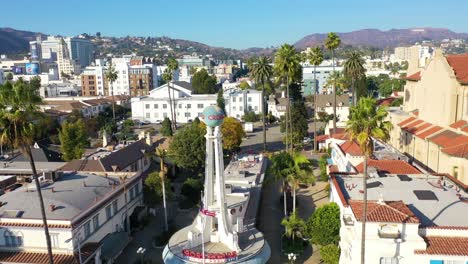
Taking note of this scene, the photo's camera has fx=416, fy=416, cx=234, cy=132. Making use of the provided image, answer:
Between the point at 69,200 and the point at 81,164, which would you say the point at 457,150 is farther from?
the point at 81,164

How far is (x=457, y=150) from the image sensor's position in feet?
152

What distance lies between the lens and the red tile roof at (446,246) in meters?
26.6

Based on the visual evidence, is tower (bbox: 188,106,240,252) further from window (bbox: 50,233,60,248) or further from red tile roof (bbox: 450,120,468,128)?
red tile roof (bbox: 450,120,468,128)

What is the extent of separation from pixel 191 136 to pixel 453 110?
115 feet

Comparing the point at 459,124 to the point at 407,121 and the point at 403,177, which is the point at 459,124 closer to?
the point at 407,121

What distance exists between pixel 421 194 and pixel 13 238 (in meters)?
34.3

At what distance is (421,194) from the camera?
3497cm

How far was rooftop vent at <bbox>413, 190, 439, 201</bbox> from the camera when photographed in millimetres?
34094

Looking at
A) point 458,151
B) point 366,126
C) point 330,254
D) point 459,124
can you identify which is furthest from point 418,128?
point 366,126

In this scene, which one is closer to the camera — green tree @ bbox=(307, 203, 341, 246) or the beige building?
green tree @ bbox=(307, 203, 341, 246)

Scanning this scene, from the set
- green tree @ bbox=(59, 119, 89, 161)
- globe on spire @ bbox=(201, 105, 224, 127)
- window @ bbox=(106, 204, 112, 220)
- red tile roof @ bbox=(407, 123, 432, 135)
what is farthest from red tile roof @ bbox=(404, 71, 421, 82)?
green tree @ bbox=(59, 119, 89, 161)

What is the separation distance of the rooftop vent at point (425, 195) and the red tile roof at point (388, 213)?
Answer: 5601 millimetres

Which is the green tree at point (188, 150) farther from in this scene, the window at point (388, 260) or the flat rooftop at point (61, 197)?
the window at point (388, 260)

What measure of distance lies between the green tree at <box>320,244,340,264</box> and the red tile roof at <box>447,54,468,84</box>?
97.6 ft
